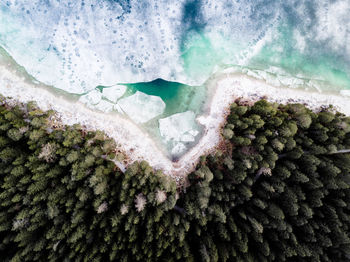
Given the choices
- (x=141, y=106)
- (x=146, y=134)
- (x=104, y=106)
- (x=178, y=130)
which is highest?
(x=104, y=106)

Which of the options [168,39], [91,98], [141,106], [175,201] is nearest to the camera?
[175,201]

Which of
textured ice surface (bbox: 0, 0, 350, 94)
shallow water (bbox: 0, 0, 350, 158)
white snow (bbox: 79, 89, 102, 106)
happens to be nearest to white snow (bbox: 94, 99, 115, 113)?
shallow water (bbox: 0, 0, 350, 158)

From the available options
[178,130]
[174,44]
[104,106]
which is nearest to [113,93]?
[104,106]

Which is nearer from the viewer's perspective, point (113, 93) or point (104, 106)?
point (104, 106)

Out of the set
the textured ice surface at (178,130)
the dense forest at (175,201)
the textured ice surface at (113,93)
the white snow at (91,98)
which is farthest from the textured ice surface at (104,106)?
the textured ice surface at (178,130)

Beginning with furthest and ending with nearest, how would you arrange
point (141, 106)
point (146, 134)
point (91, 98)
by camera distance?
1. point (141, 106)
2. point (146, 134)
3. point (91, 98)

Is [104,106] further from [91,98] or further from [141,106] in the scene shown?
[141,106]

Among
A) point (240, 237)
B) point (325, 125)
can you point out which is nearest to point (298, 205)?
point (240, 237)

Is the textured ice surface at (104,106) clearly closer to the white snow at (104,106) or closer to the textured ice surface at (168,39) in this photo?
the white snow at (104,106)
